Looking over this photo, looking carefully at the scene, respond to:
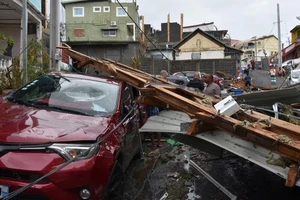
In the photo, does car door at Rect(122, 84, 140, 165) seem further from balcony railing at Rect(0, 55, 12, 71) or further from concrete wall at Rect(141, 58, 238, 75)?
concrete wall at Rect(141, 58, 238, 75)

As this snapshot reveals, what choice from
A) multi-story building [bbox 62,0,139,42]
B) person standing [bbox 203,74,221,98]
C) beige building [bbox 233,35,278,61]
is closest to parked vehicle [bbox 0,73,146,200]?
person standing [bbox 203,74,221,98]

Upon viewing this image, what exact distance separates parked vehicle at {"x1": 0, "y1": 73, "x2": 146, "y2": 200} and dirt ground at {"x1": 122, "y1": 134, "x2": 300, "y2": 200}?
2.25 ft

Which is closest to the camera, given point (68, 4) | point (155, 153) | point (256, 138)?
point (256, 138)

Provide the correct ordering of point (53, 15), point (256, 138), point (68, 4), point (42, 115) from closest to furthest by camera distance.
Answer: point (256, 138), point (42, 115), point (53, 15), point (68, 4)

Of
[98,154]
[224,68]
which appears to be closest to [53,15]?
[98,154]

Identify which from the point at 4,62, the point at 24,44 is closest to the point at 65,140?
the point at 24,44

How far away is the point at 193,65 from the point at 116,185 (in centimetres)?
2386

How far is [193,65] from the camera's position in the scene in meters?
27.0

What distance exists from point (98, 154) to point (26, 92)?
1952 millimetres

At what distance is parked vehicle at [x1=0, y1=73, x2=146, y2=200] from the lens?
2.82 metres

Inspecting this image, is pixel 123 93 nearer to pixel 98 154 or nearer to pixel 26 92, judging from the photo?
pixel 26 92

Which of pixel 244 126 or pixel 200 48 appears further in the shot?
pixel 200 48

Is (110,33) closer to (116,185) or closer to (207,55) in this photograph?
(207,55)

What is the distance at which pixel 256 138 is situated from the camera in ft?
9.20
